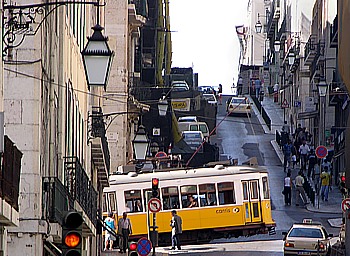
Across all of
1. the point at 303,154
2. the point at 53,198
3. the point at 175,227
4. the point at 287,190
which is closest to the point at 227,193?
the point at 175,227

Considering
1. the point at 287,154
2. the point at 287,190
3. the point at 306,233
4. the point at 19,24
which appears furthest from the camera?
the point at 287,154

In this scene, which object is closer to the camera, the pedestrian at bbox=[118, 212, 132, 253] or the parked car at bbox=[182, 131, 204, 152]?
the pedestrian at bbox=[118, 212, 132, 253]

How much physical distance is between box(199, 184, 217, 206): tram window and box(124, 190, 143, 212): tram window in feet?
6.01

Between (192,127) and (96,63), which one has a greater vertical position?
(96,63)

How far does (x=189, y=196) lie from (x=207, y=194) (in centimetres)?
54

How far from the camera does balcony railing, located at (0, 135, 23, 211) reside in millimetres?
14065

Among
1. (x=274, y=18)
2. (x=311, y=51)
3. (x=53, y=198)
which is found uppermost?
(x=274, y=18)

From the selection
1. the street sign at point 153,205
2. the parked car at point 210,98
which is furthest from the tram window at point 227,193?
the parked car at point 210,98

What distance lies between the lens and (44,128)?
1844cm

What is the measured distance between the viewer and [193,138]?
2761 inches

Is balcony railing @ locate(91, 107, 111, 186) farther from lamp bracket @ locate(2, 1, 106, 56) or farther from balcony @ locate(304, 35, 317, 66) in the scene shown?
balcony @ locate(304, 35, 317, 66)

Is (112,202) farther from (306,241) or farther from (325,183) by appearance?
(325,183)

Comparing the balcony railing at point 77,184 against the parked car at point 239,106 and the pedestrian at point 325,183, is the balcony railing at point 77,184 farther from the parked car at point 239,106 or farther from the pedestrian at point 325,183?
Result: the parked car at point 239,106

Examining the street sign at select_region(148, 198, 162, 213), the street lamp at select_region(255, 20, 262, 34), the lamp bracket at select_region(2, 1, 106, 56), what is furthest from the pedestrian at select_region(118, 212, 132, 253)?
the street lamp at select_region(255, 20, 262, 34)
